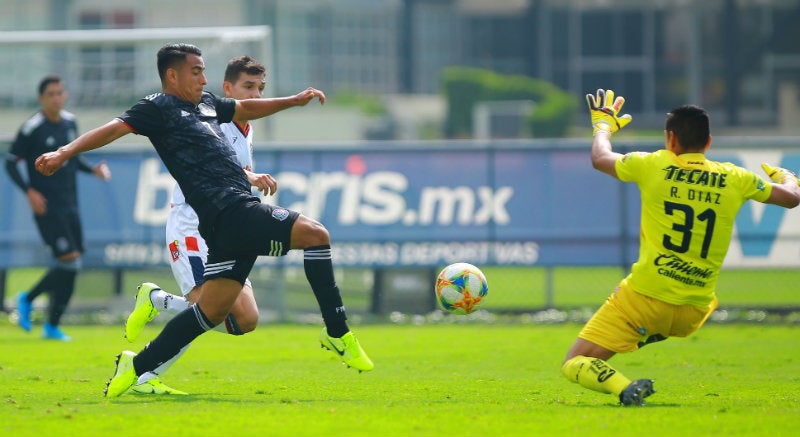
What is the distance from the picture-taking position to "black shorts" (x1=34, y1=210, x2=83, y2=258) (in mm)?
13774

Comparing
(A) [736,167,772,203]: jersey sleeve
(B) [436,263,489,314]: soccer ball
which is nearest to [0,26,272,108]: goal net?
(B) [436,263,489,314]: soccer ball

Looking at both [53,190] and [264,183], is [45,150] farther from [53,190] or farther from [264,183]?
[264,183]

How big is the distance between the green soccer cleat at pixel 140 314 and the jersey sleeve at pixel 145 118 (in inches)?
62.7

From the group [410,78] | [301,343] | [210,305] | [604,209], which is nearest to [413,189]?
[604,209]

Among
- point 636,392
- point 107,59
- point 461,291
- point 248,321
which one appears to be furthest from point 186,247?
point 107,59

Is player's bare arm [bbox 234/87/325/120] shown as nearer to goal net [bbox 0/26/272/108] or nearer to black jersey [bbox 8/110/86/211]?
black jersey [bbox 8/110/86/211]

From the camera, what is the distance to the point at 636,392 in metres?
7.74

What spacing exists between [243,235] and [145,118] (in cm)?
99

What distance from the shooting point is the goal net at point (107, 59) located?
65.9 ft

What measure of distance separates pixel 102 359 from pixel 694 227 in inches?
242

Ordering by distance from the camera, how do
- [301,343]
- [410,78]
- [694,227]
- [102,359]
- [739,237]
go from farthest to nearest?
[410,78] < [739,237] < [301,343] < [102,359] < [694,227]

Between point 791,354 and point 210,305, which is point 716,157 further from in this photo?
point 210,305

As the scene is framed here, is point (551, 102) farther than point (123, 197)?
Yes

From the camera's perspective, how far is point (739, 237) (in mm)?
15602
